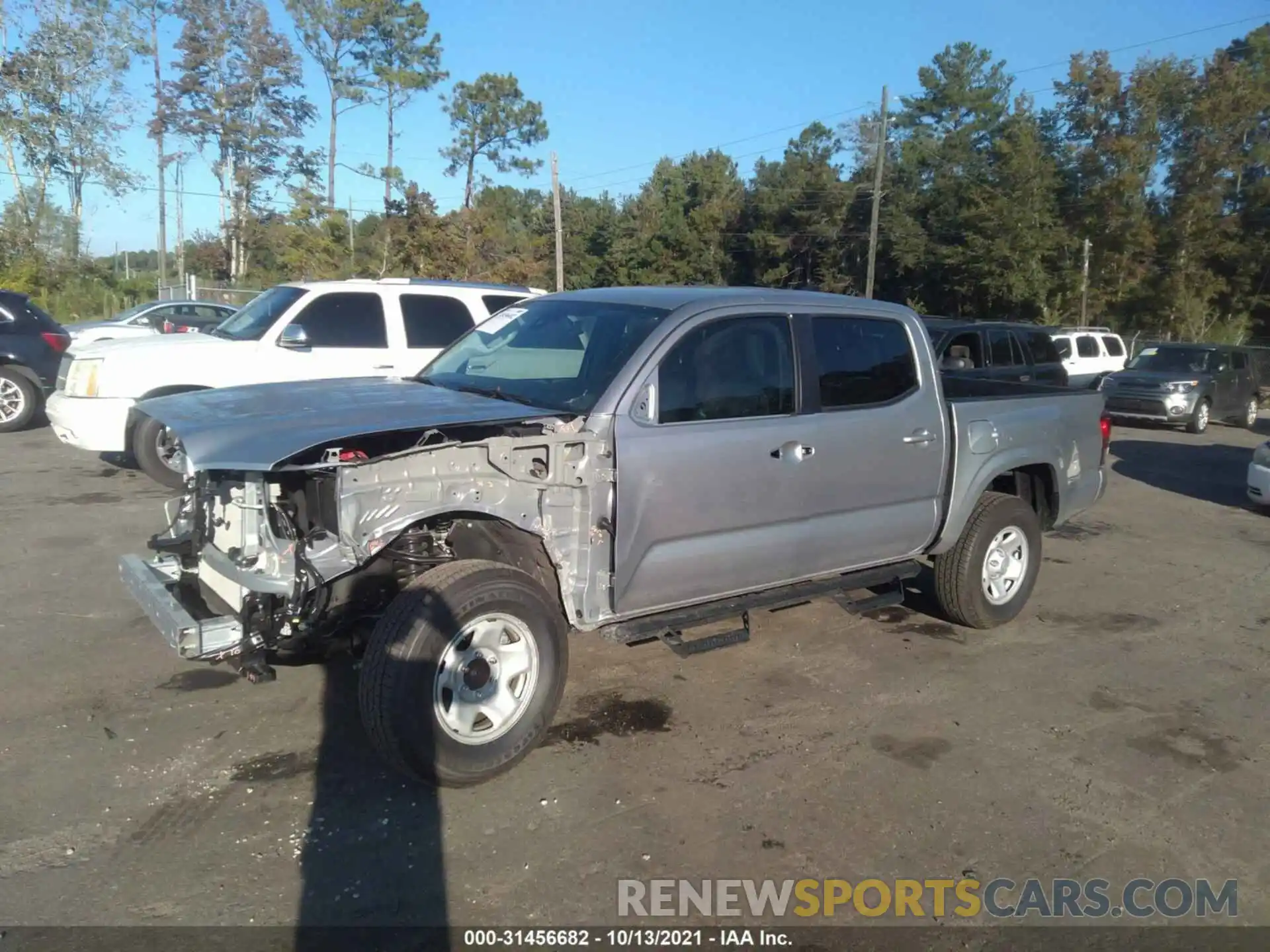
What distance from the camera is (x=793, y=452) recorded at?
4.75 m

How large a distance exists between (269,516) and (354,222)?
41934 millimetres

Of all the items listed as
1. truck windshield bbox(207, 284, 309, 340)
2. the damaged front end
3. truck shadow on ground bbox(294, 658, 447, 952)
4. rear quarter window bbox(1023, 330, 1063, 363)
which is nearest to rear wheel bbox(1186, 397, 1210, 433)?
rear quarter window bbox(1023, 330, 1063, 363)

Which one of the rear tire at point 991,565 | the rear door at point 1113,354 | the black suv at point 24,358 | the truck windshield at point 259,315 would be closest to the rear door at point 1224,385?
the rear door at point 1113,354

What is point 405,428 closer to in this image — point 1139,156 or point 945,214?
point 1139,156

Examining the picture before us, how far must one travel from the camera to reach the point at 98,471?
9836 millimetres

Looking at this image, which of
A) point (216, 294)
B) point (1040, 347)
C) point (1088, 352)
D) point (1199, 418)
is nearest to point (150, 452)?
point (1040, 347)

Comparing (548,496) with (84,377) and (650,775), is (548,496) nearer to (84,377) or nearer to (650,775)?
(650,775)

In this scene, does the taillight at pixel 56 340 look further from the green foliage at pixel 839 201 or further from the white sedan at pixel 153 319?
the green foliage at pixel 839 201

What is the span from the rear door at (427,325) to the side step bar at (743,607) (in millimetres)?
5519

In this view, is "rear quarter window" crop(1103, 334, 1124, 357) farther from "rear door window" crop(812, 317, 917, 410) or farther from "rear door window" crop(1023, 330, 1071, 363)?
"rear door window" crop(812, 317, 917, 410)

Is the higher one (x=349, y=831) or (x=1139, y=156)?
(x=1139, y=156)

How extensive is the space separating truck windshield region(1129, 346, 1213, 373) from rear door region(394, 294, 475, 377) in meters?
14.1

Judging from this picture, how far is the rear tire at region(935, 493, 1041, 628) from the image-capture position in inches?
229

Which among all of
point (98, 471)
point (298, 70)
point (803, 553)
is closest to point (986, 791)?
point (803, 553)
